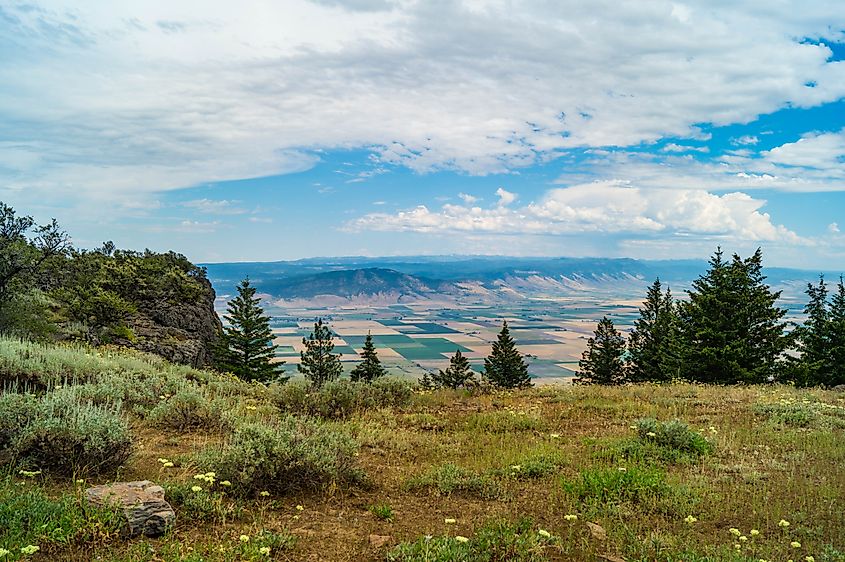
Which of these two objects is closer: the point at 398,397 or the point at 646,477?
the point at 646,477

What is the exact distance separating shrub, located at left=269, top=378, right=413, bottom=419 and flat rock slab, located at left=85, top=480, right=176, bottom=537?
553 cm

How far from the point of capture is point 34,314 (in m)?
16.5

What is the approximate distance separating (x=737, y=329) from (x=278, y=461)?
1222 inches

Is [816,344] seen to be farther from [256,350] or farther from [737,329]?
[256,350]

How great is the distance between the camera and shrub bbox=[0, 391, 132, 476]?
6.18 metres

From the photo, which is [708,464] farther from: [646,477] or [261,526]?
[261,526]

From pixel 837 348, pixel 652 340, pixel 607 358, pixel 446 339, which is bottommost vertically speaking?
pixel 446 339

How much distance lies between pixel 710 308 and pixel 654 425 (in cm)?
2499

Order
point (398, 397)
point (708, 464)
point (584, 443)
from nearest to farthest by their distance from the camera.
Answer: point (708, 464), point (584, 443), point (398, 397)

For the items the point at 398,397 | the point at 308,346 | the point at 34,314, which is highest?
the point at 34,314

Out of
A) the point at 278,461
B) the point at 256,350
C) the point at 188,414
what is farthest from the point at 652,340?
the point at 278,461

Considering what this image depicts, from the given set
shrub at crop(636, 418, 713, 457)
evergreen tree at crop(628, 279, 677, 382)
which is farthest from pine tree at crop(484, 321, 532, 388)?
shrub at crop(636, 418, 713, 457)

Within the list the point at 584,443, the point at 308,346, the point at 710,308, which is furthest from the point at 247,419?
the point at 308,346

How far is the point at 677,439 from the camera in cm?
885
